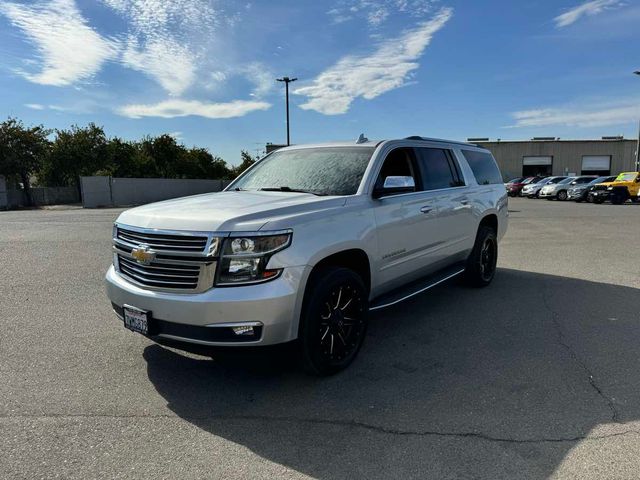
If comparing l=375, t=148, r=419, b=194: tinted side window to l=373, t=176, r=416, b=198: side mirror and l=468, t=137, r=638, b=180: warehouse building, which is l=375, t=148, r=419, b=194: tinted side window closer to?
l=373, t=176, r=416, b=198: side mirror

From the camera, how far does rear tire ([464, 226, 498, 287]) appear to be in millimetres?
6711

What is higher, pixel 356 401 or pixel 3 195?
pixel 3 195

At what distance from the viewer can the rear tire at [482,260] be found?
6.71 meters

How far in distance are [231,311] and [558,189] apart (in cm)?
3549

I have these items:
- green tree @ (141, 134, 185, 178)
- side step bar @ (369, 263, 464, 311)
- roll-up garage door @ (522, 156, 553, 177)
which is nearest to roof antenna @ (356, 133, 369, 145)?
side step bar @ (369, 263, 464, 311)

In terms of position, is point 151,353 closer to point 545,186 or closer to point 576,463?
point 576,463

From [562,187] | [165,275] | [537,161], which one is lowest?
[562,187]

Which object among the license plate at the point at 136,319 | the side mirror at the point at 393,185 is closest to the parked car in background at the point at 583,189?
the side mirror at the point at 393,185

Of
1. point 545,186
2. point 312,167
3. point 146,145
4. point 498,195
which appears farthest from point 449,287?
point 146,145

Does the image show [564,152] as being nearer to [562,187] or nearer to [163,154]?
[562,187]

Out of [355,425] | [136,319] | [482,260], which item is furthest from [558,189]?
[136,319]

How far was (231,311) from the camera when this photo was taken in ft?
10.8

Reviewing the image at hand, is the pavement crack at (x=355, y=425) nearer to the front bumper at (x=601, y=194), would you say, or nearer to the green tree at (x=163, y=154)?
the front bumper at (x=601, y=194)

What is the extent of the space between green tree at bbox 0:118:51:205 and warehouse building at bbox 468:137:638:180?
4574 centimetres
